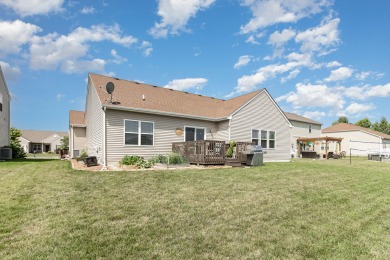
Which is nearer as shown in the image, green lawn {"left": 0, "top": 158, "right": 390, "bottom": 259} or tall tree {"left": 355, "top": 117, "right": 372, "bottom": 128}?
green lawn {"left": 0, "top": 158, "right": 390, "bottom": 259}

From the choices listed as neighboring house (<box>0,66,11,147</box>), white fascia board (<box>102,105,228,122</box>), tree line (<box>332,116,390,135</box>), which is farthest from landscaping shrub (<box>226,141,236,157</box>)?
tree line (<box>332,116,390,135</box>)

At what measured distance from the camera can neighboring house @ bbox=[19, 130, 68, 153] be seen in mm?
53975

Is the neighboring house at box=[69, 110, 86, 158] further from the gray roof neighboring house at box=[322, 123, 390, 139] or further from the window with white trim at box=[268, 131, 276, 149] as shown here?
the gray roof neighboring house at box=[322, 123, 390, 139]

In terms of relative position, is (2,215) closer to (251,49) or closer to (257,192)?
(257,192)

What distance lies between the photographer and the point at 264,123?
18.4m

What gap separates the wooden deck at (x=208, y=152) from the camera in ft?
40.4

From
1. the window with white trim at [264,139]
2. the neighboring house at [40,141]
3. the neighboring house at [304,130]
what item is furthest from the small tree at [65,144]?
the neighboring house at [304,130]

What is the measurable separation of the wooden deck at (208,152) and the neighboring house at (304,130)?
19.2 meters

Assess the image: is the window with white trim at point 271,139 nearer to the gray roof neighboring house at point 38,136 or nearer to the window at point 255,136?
the window at point 255,136

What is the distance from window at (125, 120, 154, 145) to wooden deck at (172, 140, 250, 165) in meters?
2.10

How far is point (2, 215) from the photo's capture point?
439cm

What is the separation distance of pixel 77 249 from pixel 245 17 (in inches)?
649

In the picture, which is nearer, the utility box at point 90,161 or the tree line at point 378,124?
the utility box at point 90,161

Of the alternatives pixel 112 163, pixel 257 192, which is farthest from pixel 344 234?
pixel 112 163
